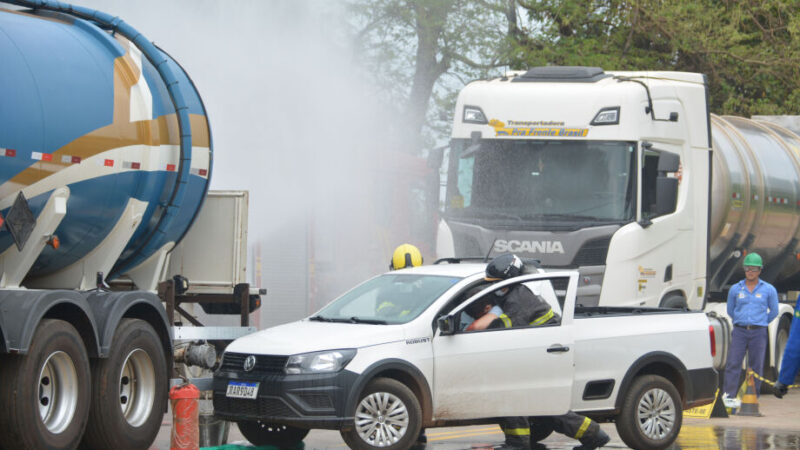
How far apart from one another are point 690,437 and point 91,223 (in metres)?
6.16

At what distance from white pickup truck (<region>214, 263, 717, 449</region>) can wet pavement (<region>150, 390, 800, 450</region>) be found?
1.40 ft

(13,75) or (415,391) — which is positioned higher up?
(13,75)

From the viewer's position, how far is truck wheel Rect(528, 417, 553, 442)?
10680mm

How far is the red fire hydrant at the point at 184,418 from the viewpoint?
30.9 ft

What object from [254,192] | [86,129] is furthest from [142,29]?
[86,129]

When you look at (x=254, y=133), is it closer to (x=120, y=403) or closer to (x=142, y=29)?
(x=142, y=29)

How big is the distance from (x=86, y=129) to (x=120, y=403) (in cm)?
202

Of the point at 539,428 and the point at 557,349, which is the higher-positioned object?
the point at 557,349

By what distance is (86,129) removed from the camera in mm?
8922

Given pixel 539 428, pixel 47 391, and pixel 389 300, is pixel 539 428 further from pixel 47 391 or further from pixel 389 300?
pixel 47 391

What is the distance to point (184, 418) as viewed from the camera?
9414 millimetres

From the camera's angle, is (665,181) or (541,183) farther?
(541,183)

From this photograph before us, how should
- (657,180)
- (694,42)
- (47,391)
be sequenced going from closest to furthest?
1. (47,391)
2. (657,180)
3. (694,42)

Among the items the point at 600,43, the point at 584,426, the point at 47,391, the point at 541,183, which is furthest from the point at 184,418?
the point at 600,43
